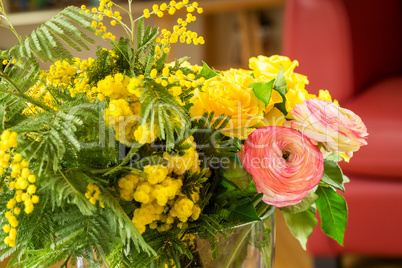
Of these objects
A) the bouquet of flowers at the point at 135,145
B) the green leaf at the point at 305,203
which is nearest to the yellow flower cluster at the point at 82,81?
the bouquet of flowers at the point at 135,145

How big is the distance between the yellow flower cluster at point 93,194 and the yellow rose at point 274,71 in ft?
0.70

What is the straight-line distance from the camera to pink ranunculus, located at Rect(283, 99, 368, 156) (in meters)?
0.43

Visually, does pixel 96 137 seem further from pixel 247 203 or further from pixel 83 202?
pixel 247 203

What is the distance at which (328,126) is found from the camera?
0.43 metres

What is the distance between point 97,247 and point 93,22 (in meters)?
0.19

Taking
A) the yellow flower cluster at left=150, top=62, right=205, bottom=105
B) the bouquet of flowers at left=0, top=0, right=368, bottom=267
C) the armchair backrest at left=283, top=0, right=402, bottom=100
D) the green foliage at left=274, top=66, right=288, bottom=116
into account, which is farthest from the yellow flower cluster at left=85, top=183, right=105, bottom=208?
the armchair backrest at left=283, top=0, right=402, bottom=100

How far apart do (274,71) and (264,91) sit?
76 millimetres

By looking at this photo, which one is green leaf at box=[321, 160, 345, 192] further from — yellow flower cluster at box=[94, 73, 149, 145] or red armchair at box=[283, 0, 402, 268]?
red armchair at box=[283, 0, 402, 268]

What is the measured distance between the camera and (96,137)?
38 centimetres

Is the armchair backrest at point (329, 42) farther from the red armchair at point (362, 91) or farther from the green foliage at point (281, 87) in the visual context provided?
the green foliage at point (281, 87)

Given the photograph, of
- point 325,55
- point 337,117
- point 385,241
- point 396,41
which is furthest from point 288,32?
point 337,117

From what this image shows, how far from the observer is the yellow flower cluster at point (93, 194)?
0.36 meters

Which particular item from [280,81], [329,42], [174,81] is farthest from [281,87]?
[329,42]

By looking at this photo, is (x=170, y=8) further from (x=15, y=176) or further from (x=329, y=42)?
(x=329, y=42)
